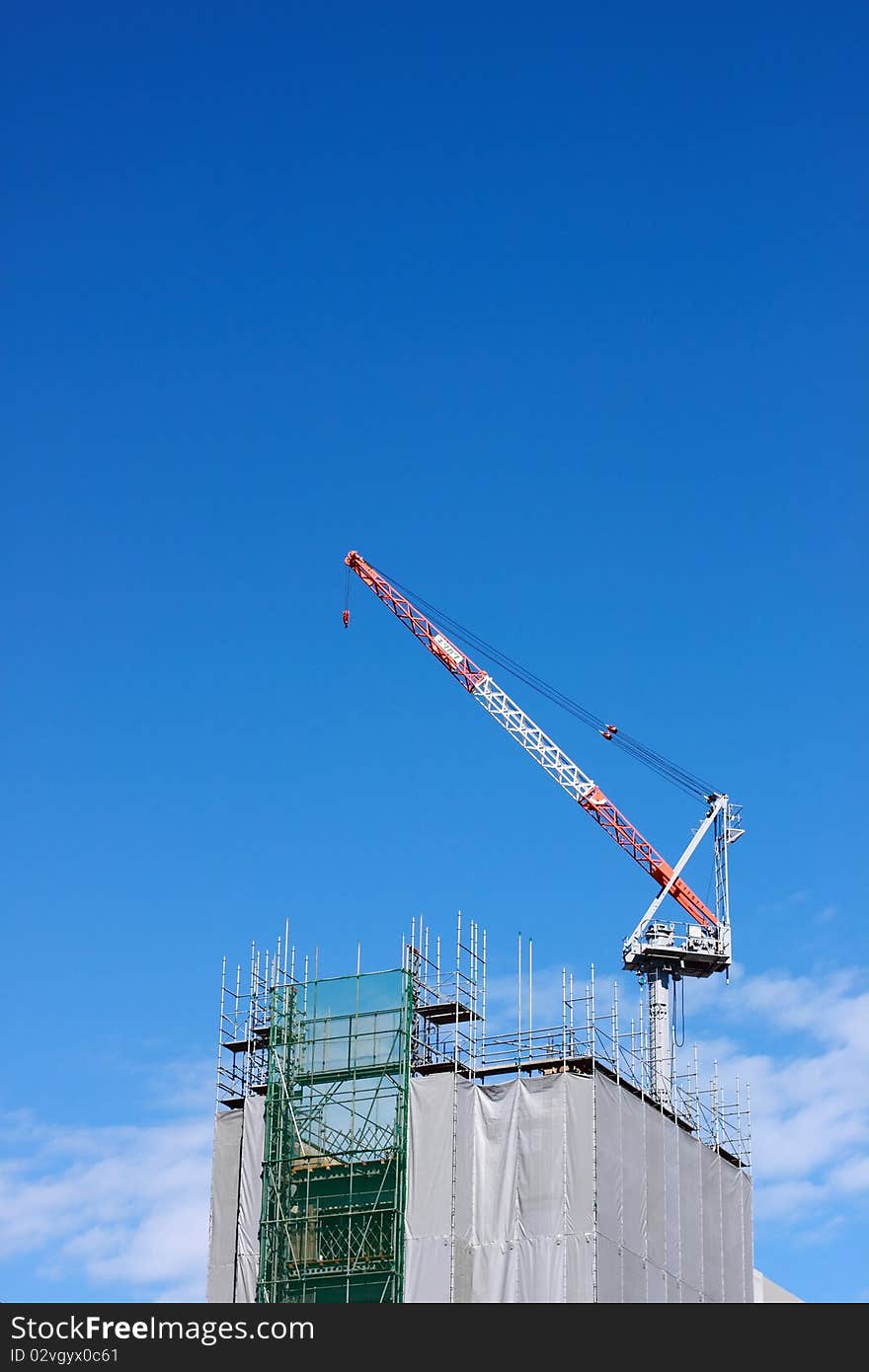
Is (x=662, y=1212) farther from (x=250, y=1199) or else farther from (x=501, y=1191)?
(x=250, y=1199)

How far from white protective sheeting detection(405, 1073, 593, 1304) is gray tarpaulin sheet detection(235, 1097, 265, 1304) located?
652 centimetres

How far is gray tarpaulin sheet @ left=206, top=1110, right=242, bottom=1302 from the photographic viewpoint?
73688 millimetres

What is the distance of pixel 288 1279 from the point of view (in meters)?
71.3

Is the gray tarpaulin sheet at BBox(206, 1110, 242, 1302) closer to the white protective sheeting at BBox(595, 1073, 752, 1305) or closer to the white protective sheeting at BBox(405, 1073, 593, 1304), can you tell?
the white protective sheeting at BBox(405, 1073, 593, 1304)

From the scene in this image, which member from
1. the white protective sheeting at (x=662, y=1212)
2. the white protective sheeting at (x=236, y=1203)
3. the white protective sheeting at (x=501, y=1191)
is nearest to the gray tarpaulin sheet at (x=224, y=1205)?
the white protective sheeting at (x=236, y=1203)

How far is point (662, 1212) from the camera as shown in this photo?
74062 millimetres

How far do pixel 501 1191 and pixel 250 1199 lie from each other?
9.73 meters

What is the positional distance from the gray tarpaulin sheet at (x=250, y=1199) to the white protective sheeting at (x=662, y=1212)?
12527 mm

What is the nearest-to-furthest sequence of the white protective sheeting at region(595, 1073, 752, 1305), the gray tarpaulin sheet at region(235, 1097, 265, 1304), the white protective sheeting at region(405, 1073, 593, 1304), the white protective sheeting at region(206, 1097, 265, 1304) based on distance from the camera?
the white protective sheeting at region(405, 1073, 593, 1304) → the white protective sheeting at region(595, 1073, 752, 1305) → the gray tarpaulin sheet at region(235, 1097, 265, 1304) → the white protective sheeting at region(206, 1097, 265, 1304)

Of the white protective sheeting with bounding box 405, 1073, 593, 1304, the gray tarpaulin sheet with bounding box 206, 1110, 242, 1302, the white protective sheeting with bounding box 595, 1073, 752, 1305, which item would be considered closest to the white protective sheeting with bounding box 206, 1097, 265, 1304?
the gray tarpaulin sheet with bounding box 206, 1110, 242, 1302

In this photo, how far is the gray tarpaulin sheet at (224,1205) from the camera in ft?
242

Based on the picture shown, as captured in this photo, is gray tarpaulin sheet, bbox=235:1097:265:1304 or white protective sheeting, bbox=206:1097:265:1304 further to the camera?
white protective sheeting, bbox=206:1097:265:1304
